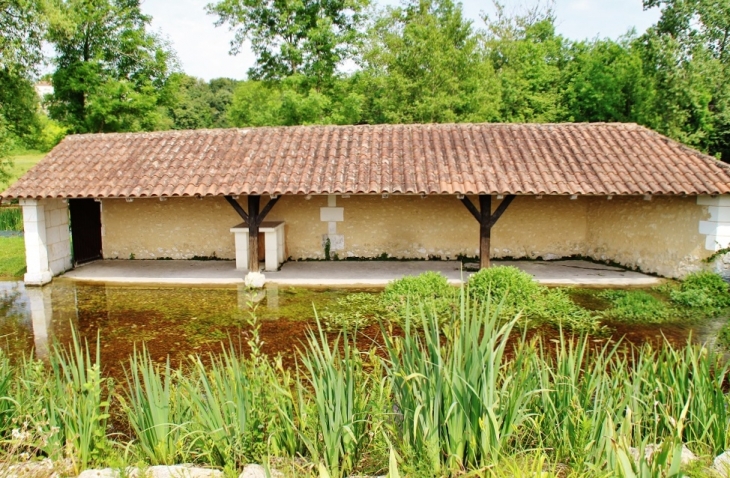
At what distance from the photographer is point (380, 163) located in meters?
10.7

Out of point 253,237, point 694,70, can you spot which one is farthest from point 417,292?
point 694,70

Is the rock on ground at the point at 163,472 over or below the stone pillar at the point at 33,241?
below

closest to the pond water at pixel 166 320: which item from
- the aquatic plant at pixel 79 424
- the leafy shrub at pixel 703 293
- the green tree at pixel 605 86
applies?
the leafy shrub at pixel 703 293

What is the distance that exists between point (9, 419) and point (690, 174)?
35.0ft

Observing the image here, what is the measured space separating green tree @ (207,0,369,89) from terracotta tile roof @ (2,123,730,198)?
10988mm

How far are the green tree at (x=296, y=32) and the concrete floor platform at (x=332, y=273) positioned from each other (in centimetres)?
1252

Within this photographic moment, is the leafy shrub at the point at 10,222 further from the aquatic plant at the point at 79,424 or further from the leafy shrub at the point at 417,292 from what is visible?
the aquatic plant at the point at 79,424

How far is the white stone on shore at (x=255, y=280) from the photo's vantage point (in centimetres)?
999

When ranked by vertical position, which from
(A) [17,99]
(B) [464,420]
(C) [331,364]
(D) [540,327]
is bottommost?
(D) [540,327]

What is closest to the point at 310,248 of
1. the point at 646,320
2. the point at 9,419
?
the point at 646,320

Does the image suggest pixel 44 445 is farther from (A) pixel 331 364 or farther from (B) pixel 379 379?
(B) pixel 379 379

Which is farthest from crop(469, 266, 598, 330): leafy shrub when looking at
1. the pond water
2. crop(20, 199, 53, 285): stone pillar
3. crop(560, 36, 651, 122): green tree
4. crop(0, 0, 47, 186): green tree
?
crop(0, 0, 47, 186): green tree

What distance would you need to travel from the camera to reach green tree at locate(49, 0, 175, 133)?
66.2 feet

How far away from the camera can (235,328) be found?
762 cm
